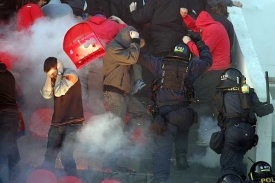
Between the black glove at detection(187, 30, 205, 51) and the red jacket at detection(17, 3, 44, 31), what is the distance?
8.31 ft

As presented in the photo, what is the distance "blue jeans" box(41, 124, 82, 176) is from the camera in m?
9.77

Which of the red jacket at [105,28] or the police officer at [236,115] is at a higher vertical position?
the red jacket at [105,28]

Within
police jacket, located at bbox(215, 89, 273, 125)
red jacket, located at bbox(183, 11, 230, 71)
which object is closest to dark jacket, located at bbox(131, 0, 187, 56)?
red jacket, located at bbox(183, 11, 230, 71)

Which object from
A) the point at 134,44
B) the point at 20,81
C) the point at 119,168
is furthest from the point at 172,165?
the point at 20,81

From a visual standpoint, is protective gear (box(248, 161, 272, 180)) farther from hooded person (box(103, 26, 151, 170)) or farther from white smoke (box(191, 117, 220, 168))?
hooded person (box(103, 26, 151, 170))

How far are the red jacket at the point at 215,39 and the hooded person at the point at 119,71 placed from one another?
1.30m

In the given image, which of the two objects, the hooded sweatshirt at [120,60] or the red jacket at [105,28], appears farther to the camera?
the red jacket at [105,28]

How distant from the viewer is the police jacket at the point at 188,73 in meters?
10.1

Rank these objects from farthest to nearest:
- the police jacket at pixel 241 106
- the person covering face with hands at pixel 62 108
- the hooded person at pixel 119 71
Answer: the hooded person at pixel 119 71 < the police jacket at pixel 241 106 < the person covering face with hands at pixel 62 108

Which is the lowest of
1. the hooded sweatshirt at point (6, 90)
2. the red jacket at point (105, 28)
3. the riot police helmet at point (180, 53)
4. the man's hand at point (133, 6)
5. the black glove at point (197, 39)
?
the hooded sweatshirt at point (6, 90)

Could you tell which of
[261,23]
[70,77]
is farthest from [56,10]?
[261,23]

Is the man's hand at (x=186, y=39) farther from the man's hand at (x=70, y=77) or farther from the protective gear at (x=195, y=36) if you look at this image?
the man's hand at (x=70, y=77)

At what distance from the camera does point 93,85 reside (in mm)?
10773

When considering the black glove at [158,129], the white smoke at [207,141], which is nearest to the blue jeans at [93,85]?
the black glove at [158,129]
